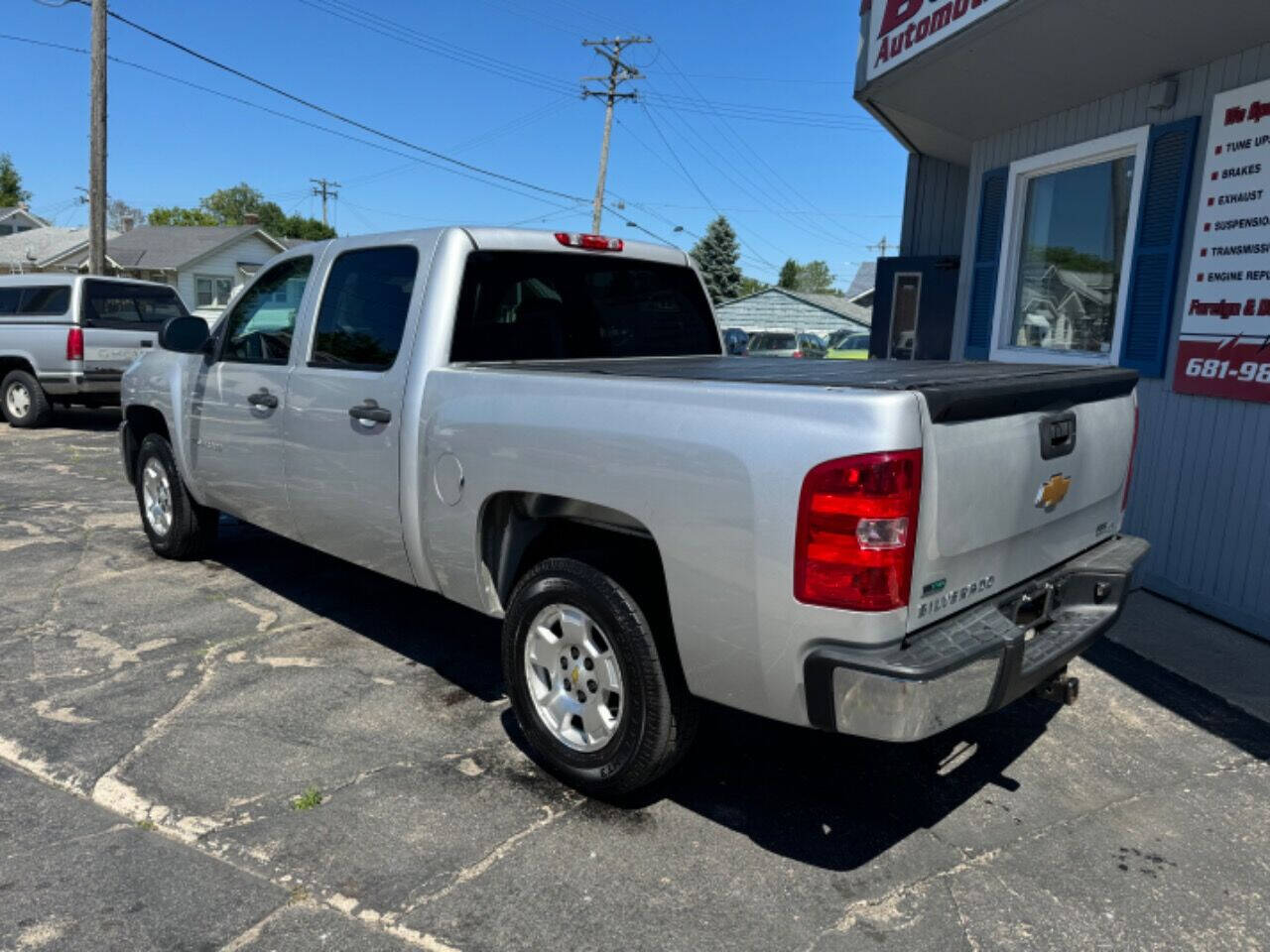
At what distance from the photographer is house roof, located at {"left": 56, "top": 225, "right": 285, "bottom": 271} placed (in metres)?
42.9

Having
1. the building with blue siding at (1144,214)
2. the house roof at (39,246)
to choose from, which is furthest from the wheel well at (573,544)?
the house roof at (39,246)

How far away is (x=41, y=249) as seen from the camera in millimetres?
50781

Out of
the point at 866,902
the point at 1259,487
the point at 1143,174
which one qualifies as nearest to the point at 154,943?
the point at 866,902

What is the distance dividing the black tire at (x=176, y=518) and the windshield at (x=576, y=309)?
2705mm

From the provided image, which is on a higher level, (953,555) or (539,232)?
(539,232)

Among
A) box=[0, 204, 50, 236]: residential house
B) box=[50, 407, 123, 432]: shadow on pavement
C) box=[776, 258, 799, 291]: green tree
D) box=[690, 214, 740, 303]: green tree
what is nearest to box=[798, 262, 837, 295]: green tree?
box=[776, 258, 799, 291]: green tree

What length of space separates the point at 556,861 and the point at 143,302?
12.1 m

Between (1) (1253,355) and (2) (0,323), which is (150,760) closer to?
(1) (1253,355)

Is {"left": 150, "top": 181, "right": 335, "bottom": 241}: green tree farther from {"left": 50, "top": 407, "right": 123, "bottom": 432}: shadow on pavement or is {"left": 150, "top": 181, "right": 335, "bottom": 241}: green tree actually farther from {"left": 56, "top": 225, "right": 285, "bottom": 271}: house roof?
{"left": 50, "top": 407, "right": 123, "bottom": 432}: shadow on pavement

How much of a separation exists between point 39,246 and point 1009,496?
60.3m

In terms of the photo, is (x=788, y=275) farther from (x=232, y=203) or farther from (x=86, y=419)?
(x=86, y=419)

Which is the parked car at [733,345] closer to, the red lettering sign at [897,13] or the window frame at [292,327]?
the window frame at [292,327]

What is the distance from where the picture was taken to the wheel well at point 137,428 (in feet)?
19.3

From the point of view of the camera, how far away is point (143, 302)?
12562 millimetres
